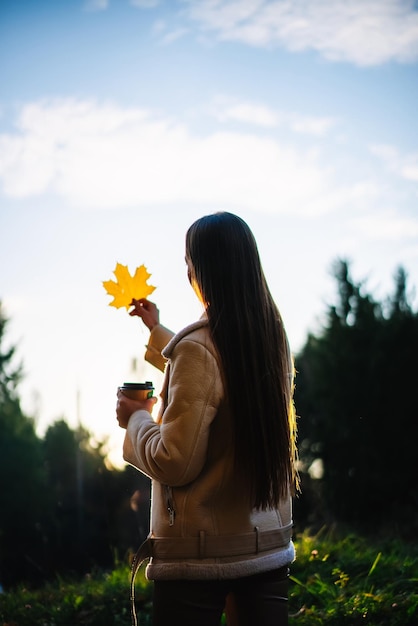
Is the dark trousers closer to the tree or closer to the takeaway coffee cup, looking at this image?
the takeaway coffee cup

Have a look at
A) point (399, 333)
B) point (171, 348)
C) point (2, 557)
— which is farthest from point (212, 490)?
point (399, 333)

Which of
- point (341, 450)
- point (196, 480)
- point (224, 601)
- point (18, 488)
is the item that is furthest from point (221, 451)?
point (18, 488)

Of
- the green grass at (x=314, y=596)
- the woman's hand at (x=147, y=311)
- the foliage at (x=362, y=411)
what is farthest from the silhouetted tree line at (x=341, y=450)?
the woman's hand at (x=147, y=311)

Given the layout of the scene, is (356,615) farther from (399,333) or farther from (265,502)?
(399,333)

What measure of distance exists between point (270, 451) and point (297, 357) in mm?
19012

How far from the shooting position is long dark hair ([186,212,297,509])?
5.87 feet

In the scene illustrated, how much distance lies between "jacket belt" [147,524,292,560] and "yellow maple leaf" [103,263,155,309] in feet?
2.89

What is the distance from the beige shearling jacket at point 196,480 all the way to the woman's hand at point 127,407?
0.12m

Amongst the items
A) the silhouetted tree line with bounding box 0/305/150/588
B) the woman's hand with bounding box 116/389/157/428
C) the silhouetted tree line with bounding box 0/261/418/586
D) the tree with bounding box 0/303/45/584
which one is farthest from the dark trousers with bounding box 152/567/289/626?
the tree with bounding box 0/303/45/584

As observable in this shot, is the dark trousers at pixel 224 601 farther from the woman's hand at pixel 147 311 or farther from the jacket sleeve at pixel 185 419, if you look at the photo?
the woman's hand at pixel 147 311

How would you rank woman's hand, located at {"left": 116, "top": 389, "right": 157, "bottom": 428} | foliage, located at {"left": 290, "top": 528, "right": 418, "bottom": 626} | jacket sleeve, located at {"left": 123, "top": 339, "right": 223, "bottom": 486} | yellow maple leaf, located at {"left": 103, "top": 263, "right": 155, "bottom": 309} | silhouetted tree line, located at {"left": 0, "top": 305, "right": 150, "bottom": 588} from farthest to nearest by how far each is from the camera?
silhouetted tree line, located at {"left": 0, "top": 305, "right": 150, "bottom": 588}
foliage, located at {"left": 290, "top": 528, "right": 418, "bottom": 626}
yellow maple leaf, located at {"left": 103, "top": 263, "right": 155, "bottom": 309}
woman's hand, located at {"left": 116, "top": 389, "right": 157, "bottom": 428}
jacket sleeve, located at {"left": 123, "top": 339, "right": 223, "bottom": 486}

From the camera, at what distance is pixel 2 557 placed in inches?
609

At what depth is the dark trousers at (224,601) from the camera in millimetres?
1750

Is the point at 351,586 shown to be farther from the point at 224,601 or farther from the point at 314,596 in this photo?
the point at 224,601
